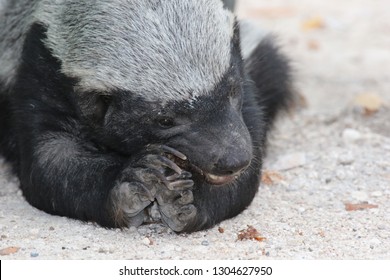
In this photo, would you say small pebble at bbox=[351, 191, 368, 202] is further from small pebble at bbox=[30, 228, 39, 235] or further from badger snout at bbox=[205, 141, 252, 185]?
small pebble at bbox=[30, 228, 39, 235]

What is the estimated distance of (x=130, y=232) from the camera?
6.24 m

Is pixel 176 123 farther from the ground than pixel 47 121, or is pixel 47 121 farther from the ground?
pixel 176 123

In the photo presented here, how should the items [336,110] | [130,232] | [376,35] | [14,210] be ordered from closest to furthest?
[130,232], [14,210], [336,110], [376,35]

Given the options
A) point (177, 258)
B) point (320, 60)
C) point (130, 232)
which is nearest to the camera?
point (177, 258)

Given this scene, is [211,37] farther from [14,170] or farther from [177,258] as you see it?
[14,170]

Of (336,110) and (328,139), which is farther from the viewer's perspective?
(336,110)

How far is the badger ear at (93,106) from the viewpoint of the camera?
6039mm

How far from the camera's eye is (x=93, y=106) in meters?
6.14

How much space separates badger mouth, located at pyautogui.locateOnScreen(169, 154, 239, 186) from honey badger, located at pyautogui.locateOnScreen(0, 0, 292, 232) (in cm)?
1

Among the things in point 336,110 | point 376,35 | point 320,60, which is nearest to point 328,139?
point 336,110

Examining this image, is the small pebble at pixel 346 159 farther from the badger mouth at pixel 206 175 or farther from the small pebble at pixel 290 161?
the badger mouth at pixel 206 175

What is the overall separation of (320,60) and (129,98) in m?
5.49

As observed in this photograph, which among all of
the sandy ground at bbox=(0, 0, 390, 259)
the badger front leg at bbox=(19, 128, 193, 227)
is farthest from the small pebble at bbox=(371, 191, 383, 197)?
the badger front leg at bbox=(19, 128, 193, 227)

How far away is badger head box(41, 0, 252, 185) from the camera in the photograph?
561 centimetres
